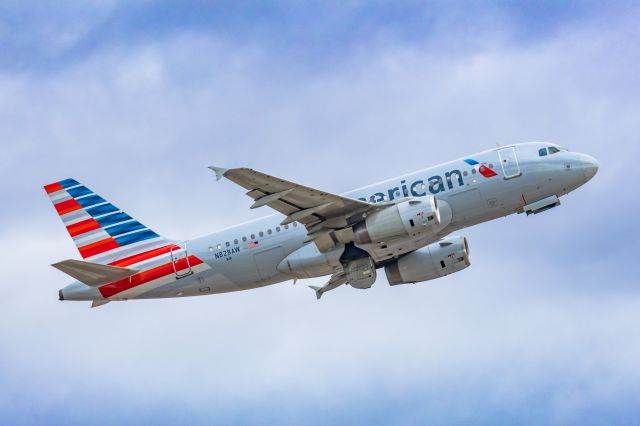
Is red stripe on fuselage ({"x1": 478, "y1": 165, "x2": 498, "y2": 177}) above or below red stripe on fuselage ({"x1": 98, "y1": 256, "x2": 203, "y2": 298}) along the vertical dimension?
above

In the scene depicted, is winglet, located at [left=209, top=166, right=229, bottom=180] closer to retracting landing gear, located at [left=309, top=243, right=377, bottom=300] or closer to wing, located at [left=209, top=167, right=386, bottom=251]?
wing, located at [left=209, top=167, right=386, bottom=251]

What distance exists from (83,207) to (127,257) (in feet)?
15.3

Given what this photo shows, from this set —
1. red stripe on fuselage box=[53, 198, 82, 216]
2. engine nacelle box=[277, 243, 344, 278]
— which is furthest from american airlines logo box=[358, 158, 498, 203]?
red stripe on fuselage box=[53, 198, 82, 216]

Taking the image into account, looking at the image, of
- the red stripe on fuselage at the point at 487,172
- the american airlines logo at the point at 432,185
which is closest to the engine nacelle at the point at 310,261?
the american airlines logo at the point at 432,185

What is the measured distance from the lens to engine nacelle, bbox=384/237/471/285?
60094 millimetres

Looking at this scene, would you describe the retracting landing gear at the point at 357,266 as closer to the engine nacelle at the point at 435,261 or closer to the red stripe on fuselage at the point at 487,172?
the engine nacelle at the point at 435,261

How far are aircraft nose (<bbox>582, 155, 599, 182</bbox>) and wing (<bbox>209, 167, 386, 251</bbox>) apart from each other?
1109 cm

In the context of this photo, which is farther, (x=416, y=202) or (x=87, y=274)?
(x=87, y=274)

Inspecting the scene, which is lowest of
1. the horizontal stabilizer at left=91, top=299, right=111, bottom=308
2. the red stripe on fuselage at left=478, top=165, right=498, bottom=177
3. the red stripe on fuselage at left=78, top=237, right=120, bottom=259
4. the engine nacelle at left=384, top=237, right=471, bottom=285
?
the engine nacelle at left=384, top=237, right=471, bottom=285

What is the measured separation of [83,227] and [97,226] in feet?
2.90

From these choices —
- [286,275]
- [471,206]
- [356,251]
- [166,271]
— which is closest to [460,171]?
[471,206]

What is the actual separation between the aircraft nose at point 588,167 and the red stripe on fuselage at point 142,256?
23068 mm

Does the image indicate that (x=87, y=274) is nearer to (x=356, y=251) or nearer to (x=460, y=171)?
(x=356, y=251)

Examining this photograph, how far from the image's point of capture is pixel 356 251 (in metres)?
56.2
